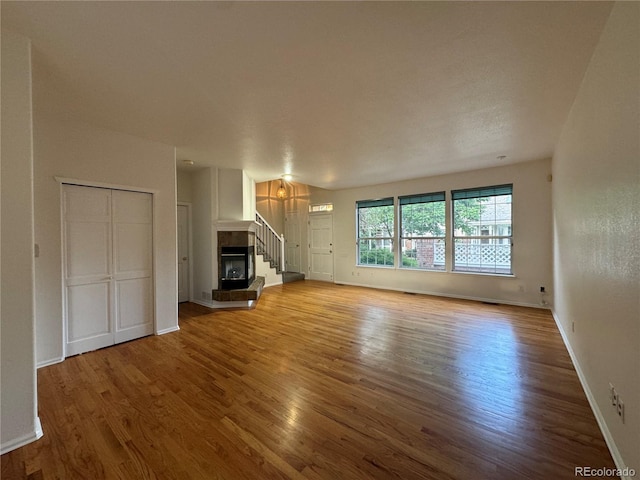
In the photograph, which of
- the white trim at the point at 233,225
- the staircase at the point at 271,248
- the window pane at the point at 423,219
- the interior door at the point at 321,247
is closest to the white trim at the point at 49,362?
the white trim at the point at 233,225

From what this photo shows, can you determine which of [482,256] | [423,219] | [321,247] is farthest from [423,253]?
[321,247]

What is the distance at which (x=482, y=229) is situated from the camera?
5.35 meters

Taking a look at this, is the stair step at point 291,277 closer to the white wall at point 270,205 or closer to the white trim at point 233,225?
the white wall at point 270,205

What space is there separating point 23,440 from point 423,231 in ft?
20.8

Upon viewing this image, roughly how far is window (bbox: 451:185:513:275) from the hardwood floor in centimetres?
183

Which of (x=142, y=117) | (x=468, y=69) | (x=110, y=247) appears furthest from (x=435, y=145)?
(x=110, y=247)

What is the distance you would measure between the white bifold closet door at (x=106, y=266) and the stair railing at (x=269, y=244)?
3028mm

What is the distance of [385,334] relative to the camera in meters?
3.62

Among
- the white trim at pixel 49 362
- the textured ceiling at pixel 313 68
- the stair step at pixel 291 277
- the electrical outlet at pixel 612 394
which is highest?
the textured ceiling at pixel 313 68

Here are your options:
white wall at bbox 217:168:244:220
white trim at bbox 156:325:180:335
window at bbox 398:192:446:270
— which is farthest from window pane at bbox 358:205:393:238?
white trim at bbox 156:325:180:335

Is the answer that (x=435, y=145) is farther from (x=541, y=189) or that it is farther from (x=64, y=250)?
(x=64, y=250)

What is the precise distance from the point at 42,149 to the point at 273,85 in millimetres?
2623

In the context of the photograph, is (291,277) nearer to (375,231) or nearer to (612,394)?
(375,231)

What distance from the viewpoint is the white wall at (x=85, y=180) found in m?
2.82
